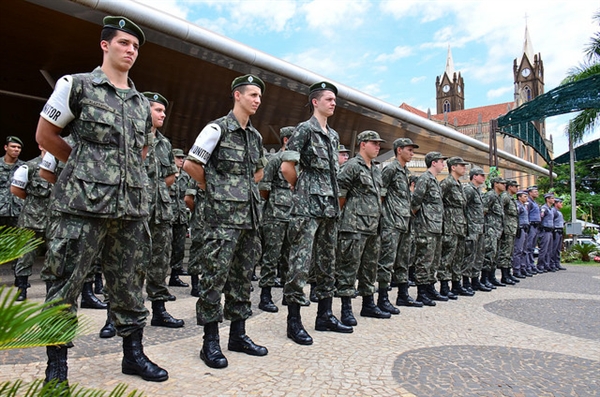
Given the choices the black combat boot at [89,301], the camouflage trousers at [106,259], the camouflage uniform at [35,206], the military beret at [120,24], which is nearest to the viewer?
the camouflage trousers at [106,259]

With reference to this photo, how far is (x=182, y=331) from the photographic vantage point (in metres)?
4.11

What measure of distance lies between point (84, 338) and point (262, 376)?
5.95ft

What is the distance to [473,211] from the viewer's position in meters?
7.32

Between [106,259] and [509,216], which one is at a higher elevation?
[509,216]

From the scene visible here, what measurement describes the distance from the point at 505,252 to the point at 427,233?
3.68m

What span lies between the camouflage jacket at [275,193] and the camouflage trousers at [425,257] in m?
1.88

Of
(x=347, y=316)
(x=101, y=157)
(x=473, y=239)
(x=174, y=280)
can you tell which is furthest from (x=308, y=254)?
(x=473, y=239)

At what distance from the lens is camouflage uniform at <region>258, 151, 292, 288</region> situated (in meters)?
5.92

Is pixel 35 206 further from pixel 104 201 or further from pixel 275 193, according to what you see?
pixel 104 201

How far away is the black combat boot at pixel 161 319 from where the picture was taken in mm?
4227

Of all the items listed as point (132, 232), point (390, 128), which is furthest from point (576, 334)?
point (390, 128)

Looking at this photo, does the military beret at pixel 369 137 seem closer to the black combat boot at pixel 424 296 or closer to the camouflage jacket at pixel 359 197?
the camouflage jacket at pixel 359 197

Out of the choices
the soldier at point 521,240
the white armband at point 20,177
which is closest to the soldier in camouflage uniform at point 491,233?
the soldier at point 521,240

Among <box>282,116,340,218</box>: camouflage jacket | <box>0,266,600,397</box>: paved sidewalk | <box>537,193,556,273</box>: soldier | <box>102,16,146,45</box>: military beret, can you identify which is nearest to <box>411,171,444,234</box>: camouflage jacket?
<box>0,266,600,397</box>: paved sidewalk
